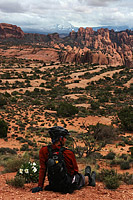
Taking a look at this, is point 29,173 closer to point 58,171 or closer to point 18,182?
point 18,182

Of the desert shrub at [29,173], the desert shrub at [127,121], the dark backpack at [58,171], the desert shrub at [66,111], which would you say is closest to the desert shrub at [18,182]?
the desert shrub at [29,173]

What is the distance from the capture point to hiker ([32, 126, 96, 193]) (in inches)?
167

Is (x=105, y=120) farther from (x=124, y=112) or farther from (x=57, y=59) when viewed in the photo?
(x=57, y=59)

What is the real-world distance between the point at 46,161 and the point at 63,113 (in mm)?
22160

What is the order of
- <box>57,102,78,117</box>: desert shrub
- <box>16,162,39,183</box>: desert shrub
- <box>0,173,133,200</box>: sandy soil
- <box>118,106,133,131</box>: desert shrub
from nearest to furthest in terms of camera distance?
<box>0,173,133,200</box>: sandy soil < <box>16,162,39,183</box>: desert shrub < <box>118,106,133,131</box>: desert shrub < <box>57,102,78,117</box>: desert shrub

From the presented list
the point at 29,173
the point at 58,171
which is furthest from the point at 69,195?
the point at 29,173

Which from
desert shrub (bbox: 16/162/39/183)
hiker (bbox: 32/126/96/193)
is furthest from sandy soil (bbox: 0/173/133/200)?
desert shrub (bbox: 16/162/39/183)

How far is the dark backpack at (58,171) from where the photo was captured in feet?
13.7

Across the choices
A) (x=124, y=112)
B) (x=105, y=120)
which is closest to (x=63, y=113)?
(x=105, y=120)

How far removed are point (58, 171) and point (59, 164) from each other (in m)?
0.17

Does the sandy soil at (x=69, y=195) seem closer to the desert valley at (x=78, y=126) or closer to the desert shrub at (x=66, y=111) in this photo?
the desert valley at (x=78, y=126)

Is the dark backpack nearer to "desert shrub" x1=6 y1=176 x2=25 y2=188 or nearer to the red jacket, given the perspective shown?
the red jacket

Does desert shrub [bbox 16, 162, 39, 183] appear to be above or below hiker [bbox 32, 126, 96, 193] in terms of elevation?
below

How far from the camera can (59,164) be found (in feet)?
13.7
